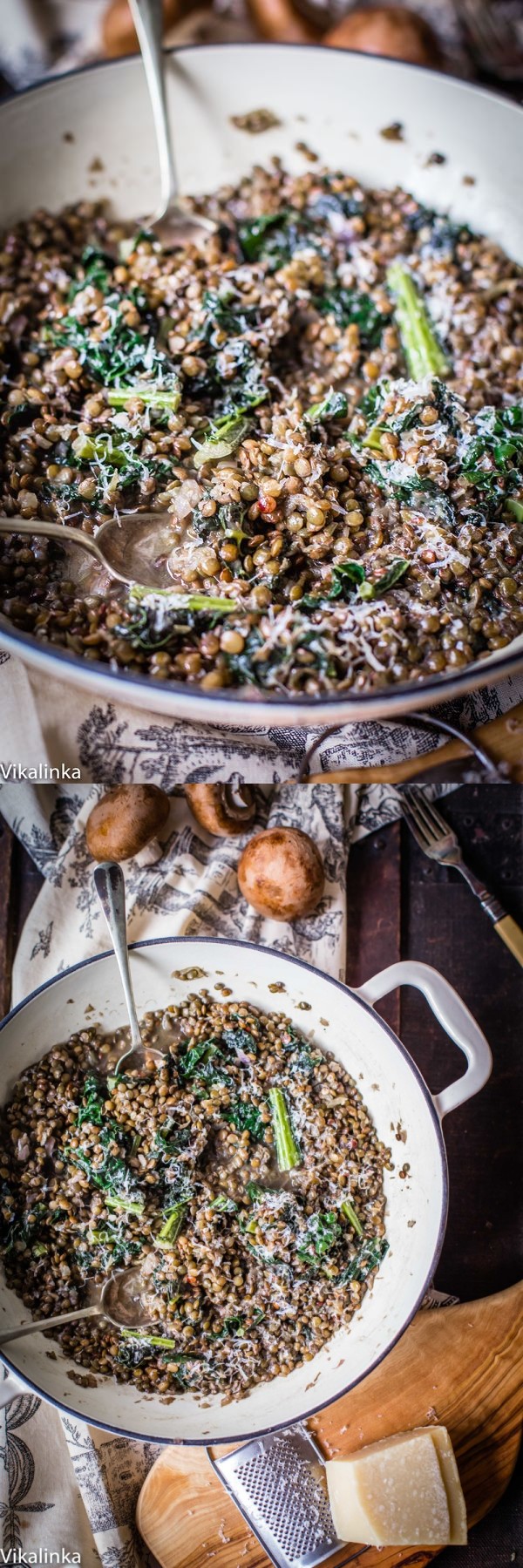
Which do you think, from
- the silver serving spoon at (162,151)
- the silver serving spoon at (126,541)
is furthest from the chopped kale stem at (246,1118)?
the silver serving spoon at (162,151)

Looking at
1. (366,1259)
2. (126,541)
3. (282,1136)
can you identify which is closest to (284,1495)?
(366,1259)

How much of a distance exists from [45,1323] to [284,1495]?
420 mm

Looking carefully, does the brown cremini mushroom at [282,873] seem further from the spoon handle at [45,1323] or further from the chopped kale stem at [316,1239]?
the spoon handle at [45,1323]

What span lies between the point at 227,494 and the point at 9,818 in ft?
2.01

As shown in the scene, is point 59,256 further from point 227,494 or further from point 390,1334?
point 390,1334

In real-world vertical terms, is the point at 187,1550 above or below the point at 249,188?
below

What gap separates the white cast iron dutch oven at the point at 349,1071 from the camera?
145 cm

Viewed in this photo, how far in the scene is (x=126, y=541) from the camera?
1.50m

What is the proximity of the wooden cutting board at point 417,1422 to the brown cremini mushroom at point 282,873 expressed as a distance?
2.13 ft

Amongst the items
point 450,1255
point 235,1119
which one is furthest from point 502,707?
point 450,1255

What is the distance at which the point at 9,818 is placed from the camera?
1664 millimetres

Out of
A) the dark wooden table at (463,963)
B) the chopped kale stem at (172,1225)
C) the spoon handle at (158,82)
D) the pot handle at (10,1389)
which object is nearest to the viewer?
the pot handle at (10,1389)

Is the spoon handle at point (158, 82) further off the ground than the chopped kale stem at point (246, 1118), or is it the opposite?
the spoon handle at point (158, 82)

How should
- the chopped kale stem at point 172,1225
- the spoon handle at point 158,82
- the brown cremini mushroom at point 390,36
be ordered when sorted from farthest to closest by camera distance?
1. the brown cremini mushroom at point 390,36
2. the spoon handle at point 158,82
3. the chopped kale stem at point 172,1225
